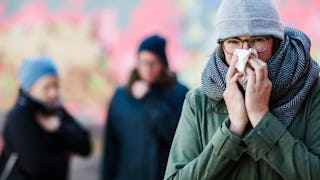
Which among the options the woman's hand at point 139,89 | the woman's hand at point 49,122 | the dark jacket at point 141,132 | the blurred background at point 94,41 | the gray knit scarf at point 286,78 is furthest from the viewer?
the blurred background at point 94,41

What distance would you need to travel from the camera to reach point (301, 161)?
2730 millimetres

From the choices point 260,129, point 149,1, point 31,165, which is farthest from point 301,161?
point 149,1

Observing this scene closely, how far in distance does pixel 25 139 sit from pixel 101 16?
305 cm

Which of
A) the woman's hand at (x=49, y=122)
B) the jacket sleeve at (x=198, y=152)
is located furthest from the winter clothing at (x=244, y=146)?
the woman's hand at (x=49, y=122)

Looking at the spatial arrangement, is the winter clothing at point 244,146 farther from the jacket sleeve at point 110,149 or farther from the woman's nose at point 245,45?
the jacket sleeve at point 110,149

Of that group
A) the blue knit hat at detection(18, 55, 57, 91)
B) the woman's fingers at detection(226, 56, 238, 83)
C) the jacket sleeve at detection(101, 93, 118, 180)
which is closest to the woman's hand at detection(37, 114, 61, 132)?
the blue knit hat at detection(18, 55, 57, 91)

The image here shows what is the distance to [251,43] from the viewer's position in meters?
2.86

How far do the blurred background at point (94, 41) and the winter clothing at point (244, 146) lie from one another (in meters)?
4.11

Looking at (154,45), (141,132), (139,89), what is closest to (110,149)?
(141,132)

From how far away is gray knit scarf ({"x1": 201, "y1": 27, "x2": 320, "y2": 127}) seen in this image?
2.83 m

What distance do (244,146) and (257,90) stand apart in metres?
0.20

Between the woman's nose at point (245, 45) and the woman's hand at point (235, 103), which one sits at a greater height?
the woman's nose at point (245, 45)

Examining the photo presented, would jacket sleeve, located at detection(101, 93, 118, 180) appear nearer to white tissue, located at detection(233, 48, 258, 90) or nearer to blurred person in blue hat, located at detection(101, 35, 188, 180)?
blurred person in blue hat, located at detection(101, 35, 188, 180)

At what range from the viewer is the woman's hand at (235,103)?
2.81 metres
